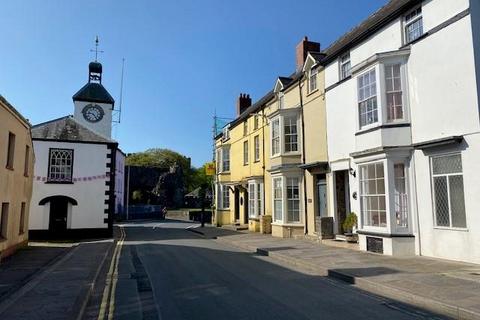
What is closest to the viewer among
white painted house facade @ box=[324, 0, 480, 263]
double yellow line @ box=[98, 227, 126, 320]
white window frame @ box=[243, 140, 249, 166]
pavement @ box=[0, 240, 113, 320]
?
pavement @ box=[0, 240, 113, 320]

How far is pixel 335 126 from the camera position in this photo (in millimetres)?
17750

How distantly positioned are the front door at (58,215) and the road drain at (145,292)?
12316mm

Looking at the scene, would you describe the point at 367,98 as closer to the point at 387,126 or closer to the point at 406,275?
the point at 387,126

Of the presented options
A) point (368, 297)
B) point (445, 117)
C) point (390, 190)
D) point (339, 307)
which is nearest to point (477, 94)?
point (445, 117)

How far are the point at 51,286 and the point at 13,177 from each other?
820 centimetres

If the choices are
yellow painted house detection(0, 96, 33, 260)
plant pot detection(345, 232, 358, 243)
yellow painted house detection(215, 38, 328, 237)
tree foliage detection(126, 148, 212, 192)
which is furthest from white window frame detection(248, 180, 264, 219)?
tree foliage detection(126, 148, 212, 192)

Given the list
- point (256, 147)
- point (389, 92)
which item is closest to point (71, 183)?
point (256, 147)

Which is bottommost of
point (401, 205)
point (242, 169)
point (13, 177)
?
point (401, 205)

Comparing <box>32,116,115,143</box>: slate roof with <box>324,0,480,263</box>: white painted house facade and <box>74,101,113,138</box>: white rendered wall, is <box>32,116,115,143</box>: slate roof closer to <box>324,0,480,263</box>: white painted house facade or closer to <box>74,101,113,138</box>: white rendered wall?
<box>74,101,113,138</box>: white rendered wall

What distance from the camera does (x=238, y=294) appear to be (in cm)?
864

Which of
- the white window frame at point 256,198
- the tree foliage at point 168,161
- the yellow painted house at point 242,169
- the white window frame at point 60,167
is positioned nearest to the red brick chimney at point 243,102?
the yellow painted house at point 242,169

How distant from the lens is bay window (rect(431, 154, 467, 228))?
1155 centimetres

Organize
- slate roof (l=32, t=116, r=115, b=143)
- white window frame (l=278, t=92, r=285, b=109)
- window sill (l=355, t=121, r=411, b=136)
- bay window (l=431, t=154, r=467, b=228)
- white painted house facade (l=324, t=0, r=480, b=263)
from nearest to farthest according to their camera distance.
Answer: white painted house facade (l=324, t=0, r=480, b=263) < bay window (l=431, t=154, r=467, b=228) < window sill (l=355, t=121, r=411, b=136) < white window frame (l=278, t=92, r=285, b=109) < slate roof (l=32, t=116, r=115, b=143)

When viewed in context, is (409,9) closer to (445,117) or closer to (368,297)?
(445,117)
